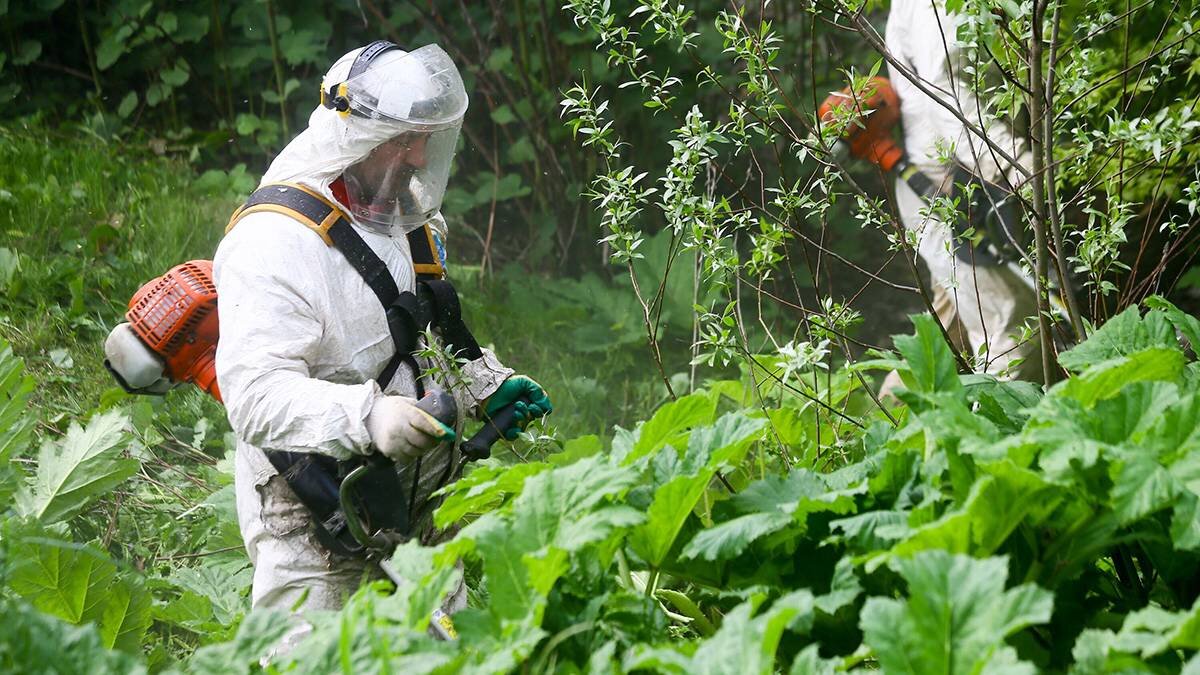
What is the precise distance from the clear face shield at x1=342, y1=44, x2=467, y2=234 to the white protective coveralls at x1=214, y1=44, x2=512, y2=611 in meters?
0.03

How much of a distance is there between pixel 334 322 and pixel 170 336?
0.36 meters

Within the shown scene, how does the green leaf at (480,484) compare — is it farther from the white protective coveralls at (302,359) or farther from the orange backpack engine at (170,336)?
the orange backpack engine at (170,336)

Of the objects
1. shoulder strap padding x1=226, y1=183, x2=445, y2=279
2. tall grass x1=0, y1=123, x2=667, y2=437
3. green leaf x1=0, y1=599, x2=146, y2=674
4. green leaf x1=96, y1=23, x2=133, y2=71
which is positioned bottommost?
tall grass x1=0, y1=123, x2=667, y2=437

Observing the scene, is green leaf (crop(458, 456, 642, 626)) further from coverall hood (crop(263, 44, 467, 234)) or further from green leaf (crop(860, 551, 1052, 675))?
coverall hood (crop(263, 44, 467, 234))

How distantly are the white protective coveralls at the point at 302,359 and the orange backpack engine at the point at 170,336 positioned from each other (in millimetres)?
82

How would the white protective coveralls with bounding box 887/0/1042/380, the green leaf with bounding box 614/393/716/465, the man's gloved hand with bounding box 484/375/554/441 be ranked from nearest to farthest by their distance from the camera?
the green leaf with bounding box 614/393/716/465 < the man's gloved hand with bounding box 484/375/554/441 < the white protective coveralls with bounding box 887/0/1042/380

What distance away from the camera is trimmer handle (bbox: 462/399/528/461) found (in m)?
2.58

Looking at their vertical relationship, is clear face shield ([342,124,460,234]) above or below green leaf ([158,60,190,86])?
above

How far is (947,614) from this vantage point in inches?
50.9

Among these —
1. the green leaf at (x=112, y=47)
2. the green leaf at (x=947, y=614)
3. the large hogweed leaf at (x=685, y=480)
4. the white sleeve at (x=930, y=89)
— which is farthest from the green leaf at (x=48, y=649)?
the green leaf at (x=112, y=47)

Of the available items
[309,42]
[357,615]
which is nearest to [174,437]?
[309,42]

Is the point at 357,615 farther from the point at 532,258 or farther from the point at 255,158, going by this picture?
the point at 255,158

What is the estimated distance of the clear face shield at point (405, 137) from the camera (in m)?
2.56

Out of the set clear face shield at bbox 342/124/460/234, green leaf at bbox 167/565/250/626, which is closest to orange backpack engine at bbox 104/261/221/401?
clear face shield at bbox 342/124/460/234
